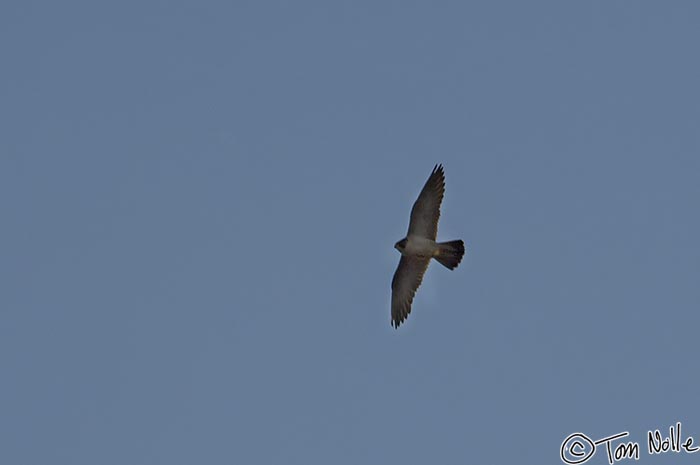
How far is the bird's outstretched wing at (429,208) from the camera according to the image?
28891 millimetres

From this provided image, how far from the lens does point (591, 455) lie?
975 inches

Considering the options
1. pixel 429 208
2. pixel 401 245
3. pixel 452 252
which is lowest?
pixel 452 252

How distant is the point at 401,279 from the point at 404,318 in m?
1.04

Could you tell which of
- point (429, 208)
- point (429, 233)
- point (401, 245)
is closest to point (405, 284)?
point (401, 245)

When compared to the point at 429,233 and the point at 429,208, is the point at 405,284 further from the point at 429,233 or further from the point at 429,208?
the point at 429,208

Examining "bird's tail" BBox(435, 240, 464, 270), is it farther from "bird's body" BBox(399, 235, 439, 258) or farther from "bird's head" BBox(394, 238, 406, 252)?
"bird's head" BBox(394, 238, 406, 252)

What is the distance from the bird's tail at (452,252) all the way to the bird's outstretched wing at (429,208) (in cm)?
33

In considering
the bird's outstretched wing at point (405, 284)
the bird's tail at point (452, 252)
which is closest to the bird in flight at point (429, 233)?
the bird's tail at point (452, 252)

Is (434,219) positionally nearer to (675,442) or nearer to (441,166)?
(441,166)

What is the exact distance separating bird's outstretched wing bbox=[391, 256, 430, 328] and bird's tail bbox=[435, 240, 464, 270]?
70 centimetres

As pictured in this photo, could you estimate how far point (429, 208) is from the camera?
2895 centimetres

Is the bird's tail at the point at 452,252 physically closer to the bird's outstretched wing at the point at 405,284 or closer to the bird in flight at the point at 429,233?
the bird in flight at the point at 429,233

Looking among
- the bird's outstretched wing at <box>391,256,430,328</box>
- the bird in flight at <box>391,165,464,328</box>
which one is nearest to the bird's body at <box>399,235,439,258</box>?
the bird in flight at <box>391,165,464,328</box>

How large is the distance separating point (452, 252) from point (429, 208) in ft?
3.67
